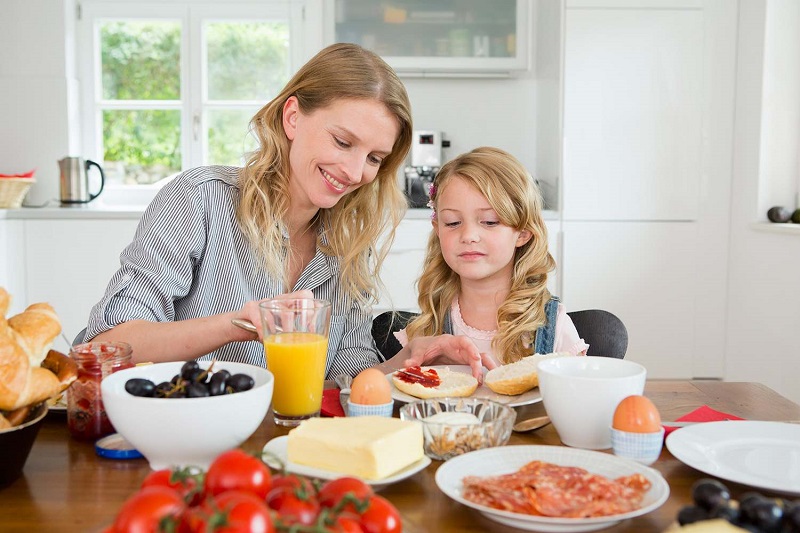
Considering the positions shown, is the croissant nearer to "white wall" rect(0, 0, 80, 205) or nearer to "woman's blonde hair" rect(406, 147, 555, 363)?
"woman's blonde hair" rect(406, 147, 555, 363)

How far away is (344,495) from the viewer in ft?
2.10

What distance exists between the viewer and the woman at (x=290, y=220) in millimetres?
1637

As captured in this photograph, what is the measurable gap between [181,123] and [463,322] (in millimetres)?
2738

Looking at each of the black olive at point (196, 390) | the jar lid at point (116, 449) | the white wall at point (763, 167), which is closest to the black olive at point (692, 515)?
the black olive at point (196, 390)

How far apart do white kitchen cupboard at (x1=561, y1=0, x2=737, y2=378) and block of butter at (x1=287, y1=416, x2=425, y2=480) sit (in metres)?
2.90

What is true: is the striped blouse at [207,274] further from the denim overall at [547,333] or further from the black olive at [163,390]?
the black olive at [163,390]

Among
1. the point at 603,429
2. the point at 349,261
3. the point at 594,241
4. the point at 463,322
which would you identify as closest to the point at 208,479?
the point at 603,429

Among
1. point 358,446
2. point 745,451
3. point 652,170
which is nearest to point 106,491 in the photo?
point 358,446

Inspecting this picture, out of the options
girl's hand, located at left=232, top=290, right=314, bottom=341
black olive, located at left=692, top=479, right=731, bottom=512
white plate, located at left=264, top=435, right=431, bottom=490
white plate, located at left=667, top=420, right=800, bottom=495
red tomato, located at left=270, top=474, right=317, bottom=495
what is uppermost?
girl's hand, located at left=232, top=290, right=314, bottom=341

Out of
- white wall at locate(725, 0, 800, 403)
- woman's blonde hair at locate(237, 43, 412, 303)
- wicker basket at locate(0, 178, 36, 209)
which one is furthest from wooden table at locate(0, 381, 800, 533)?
wicker basket at locate(0, 178, 36, 209)

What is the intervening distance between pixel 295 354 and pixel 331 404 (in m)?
0.15

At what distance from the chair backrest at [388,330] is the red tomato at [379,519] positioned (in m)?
1.26

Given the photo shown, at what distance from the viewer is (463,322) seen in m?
2.02

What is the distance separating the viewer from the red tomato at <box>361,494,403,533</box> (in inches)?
25.2
